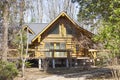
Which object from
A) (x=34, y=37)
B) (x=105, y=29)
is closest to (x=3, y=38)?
(x=105, y=29)

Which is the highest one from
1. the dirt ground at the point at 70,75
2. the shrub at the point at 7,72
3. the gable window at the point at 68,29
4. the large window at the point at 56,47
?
the gable window at the point at 68,29

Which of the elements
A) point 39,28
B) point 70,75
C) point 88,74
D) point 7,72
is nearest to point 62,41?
point 39,28

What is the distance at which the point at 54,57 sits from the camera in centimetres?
2880

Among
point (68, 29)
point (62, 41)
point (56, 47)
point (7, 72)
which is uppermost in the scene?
point (68, 29)

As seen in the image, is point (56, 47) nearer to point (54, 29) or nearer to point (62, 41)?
point (62, 41)

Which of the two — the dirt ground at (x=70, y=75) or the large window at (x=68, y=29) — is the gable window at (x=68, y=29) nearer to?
the large window at (x=68, y=29)

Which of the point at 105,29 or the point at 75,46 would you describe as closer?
the point at 105,29

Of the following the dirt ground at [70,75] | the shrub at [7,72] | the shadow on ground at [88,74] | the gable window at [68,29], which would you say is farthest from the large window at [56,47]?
the shrub at [7,72]

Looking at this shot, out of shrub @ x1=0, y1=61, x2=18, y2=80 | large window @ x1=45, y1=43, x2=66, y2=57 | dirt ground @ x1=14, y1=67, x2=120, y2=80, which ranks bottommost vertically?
dirt ground @ x1=14, y1=67, x2=120, y2=80

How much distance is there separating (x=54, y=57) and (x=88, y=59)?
12.2 feet

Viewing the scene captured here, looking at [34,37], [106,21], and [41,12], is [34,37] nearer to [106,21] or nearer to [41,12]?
[106,21]

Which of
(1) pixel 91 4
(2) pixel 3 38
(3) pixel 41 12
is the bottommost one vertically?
(2) pixel 3 38

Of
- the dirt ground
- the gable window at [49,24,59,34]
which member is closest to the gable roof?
the gable window at [49,24,59,34]

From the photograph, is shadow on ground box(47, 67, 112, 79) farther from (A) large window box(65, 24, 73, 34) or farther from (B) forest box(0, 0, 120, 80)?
(A) large window box(65, 24, 73, 34)
